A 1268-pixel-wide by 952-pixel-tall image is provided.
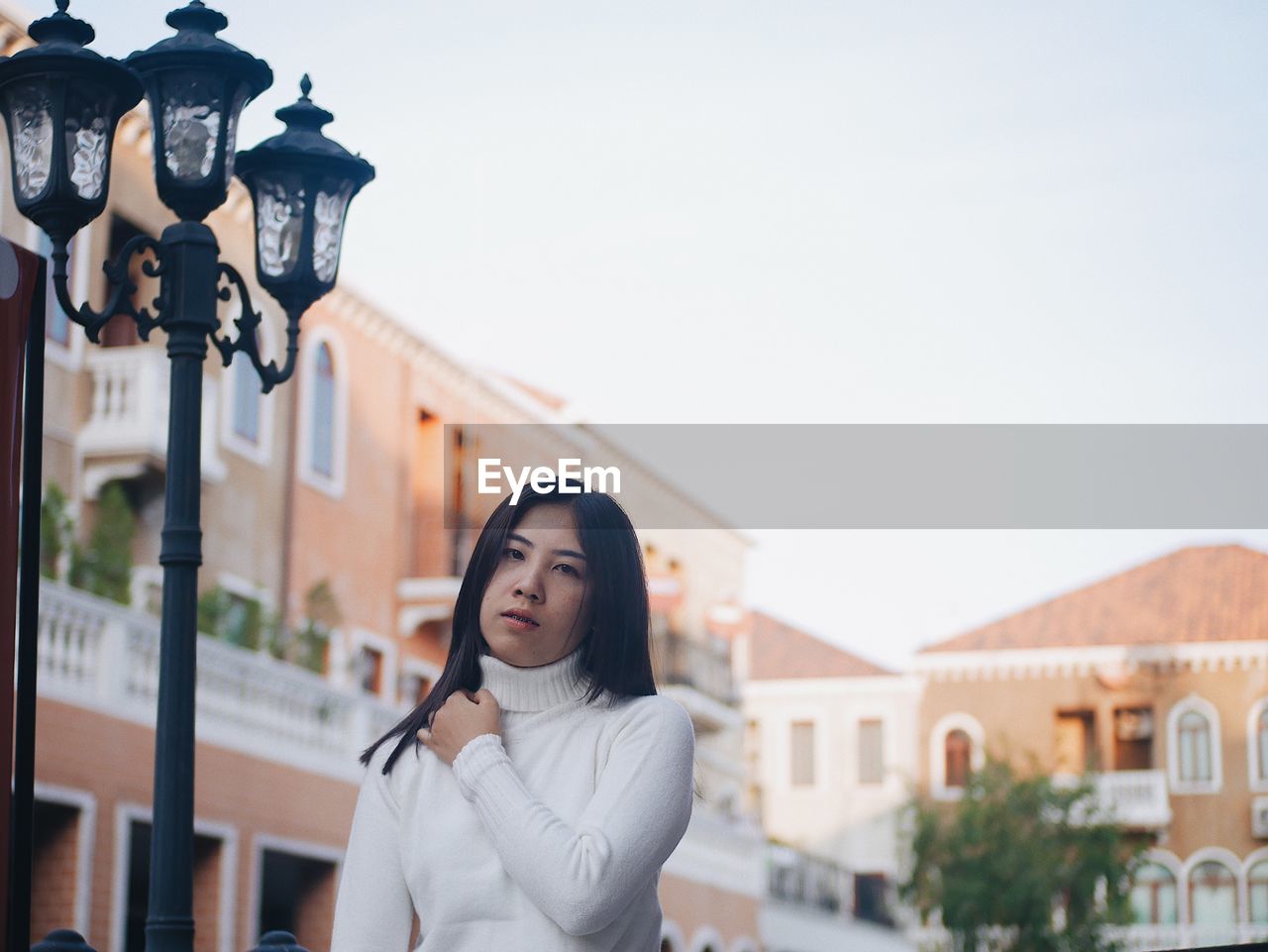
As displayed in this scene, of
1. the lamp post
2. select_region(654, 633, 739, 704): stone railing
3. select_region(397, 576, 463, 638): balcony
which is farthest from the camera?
select_region(654, 633, 739, 704): stone railing

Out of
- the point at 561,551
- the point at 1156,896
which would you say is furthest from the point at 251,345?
the point at 1156,896

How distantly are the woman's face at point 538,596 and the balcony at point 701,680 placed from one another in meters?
25.3

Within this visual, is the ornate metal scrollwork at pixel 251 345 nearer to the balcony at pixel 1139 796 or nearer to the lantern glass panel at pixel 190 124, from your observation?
the lantern glass panel at pixel 190 124

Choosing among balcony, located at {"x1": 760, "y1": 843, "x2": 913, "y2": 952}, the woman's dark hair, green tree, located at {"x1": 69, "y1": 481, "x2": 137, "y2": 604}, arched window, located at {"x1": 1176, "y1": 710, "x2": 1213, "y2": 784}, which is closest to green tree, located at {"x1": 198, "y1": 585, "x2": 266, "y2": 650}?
green tree, located at {"x1": 69, "y1": 481, "x2": 137, "y2": 604}

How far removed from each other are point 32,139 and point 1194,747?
35.5 m

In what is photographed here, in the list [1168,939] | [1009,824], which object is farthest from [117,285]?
[1168,939]

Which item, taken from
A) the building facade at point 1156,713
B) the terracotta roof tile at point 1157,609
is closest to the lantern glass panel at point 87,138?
the building facade at point 1156,713

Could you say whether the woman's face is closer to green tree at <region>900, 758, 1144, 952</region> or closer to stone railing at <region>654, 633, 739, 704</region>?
stone railing at <region>654, 633, 739, 704</region>

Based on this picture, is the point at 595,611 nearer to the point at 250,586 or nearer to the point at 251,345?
the point at 251,345

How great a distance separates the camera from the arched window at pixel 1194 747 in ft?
125

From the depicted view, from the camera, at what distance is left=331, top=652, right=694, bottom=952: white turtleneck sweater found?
251 centimetres

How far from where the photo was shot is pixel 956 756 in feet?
132

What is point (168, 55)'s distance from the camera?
20.0ft

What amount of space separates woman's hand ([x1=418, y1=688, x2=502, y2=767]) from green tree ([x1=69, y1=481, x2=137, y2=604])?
13167 mm
